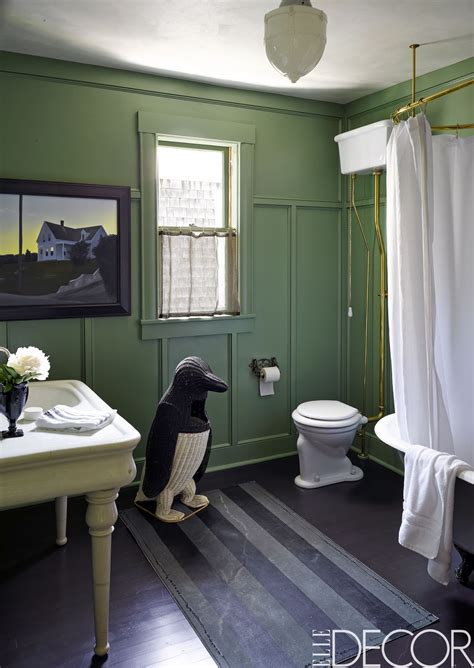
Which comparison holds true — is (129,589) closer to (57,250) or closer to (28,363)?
(28,363)

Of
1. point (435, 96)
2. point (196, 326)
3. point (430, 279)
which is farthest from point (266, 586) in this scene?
point (435, 96)

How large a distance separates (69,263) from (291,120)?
6.01 ft

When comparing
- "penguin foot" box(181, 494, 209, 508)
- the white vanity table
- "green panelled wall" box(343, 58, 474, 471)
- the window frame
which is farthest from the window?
the white vanity table

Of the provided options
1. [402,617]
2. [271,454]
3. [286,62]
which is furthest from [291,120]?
[402,617]

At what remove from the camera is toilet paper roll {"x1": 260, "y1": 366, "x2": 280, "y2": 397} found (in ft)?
13.0

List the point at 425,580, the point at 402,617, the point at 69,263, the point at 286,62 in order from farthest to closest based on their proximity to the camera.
Answer: 1. the point at 69,263
2. the point at 425,580
3. the point at 402,617
4. the point at 286,62

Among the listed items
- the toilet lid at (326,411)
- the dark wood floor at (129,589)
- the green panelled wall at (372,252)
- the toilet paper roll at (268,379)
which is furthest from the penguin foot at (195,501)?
the green panelled wall at (372,252)

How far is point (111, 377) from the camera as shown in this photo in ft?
11.6

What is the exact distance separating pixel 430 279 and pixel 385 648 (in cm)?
159

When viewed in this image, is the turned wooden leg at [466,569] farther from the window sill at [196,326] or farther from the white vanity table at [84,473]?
the window sill at [196,326]

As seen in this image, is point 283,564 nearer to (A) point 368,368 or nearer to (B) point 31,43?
(A) point 368,368

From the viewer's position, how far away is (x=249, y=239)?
3891mm

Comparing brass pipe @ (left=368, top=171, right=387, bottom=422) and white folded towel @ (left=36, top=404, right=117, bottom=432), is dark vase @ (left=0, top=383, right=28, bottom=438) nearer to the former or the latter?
white folded towel @ (left=36, top=404, right=117, bottom=432)

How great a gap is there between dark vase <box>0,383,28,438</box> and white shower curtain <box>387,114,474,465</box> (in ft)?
5.62
